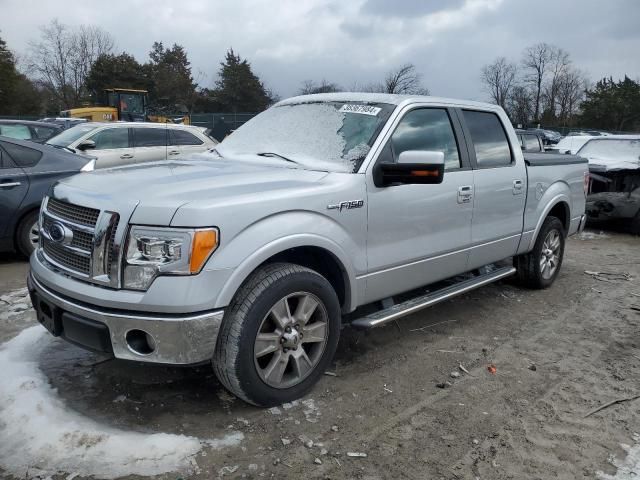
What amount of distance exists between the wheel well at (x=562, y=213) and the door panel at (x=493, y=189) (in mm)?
1026

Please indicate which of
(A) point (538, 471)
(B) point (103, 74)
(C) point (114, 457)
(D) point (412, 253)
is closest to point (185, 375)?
(C) point (114, 457)

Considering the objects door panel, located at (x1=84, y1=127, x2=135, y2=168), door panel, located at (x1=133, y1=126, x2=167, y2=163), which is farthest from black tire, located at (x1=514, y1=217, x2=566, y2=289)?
door panel, located at (x1=84, y1=127, x2=135, y2=168)

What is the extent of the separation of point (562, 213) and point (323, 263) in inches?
145

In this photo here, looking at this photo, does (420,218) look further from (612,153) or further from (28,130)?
(28,130)

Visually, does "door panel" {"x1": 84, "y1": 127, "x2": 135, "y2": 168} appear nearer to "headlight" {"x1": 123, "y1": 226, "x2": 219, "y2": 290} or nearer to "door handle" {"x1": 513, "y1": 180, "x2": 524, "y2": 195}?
"door handle" {"x1": 513, "y1": 180, "x2": 524, "y2": 195}

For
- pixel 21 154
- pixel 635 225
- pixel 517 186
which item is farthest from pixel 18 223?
pixel 635 225

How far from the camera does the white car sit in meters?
10.1

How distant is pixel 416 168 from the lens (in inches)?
130

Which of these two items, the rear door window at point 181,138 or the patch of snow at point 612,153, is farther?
the rear door window at point 181,138

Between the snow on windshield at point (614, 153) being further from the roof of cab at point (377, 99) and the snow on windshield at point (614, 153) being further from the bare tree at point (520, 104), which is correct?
the bare tree at point (520, 104)

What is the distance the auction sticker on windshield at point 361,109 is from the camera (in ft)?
12.7

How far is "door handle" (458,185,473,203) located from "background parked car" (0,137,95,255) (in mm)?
4162

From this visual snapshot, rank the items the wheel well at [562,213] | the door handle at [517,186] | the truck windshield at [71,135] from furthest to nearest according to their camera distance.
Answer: the truck windshield at [71,135], the wheel well at [562,213], the door handle at [517,186]

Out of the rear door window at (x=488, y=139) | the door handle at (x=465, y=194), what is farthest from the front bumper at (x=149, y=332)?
the rear door window at (x=488, y=139)
